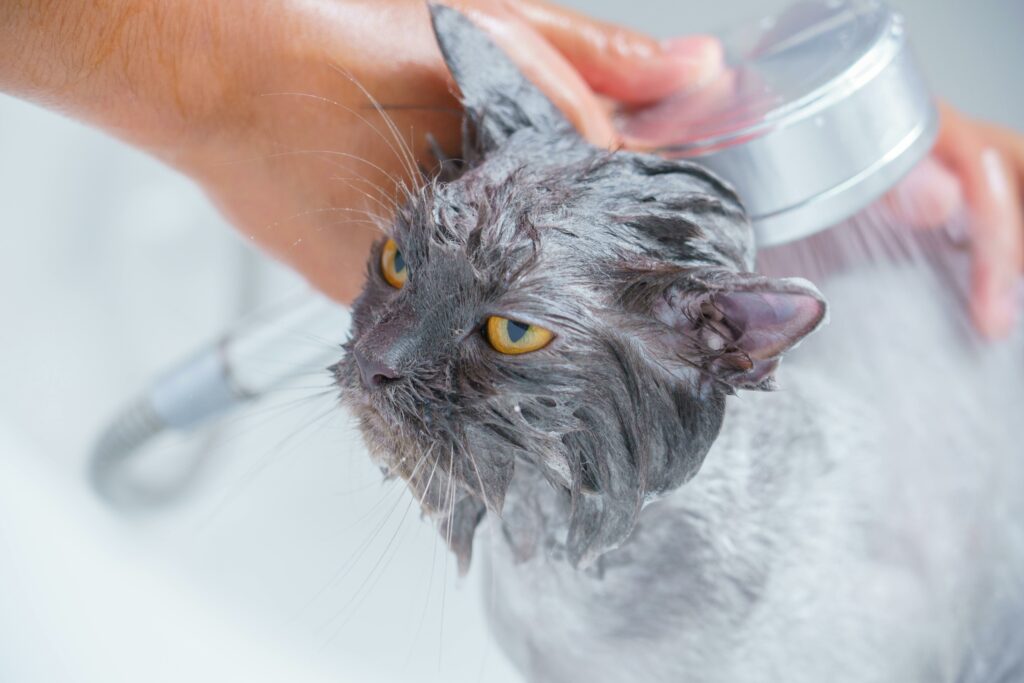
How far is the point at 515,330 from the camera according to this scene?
0.52 metres

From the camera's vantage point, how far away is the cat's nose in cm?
53

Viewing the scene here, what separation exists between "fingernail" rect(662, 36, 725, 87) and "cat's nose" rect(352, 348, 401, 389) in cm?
48

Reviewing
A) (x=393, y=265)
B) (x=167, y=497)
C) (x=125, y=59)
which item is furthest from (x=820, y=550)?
(x=167, y=497)

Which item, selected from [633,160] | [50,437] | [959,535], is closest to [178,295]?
[50,437]

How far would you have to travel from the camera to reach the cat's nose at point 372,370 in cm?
53

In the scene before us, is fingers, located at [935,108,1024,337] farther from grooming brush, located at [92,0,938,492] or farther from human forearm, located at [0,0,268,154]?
human forearm, located at [0,0,268,154]

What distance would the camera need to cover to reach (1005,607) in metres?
1.00

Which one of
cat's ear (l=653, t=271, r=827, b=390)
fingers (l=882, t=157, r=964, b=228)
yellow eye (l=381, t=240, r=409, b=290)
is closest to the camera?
cat's ear (l=653, t=271, r=827, b=390)

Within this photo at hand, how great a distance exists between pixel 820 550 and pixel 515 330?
1.31 feet

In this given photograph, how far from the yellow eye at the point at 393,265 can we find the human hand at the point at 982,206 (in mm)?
685

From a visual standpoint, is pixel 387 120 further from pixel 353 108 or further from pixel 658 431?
pixel 658 431

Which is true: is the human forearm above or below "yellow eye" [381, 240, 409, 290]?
above

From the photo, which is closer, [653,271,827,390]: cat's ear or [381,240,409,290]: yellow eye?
[653,271,827,390]: cat's ear

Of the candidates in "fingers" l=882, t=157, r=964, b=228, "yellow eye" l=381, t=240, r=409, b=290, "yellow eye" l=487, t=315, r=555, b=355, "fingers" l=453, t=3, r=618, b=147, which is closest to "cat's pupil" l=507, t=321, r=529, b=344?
"yellow eye" l=487, t=315, r=555, b=355
